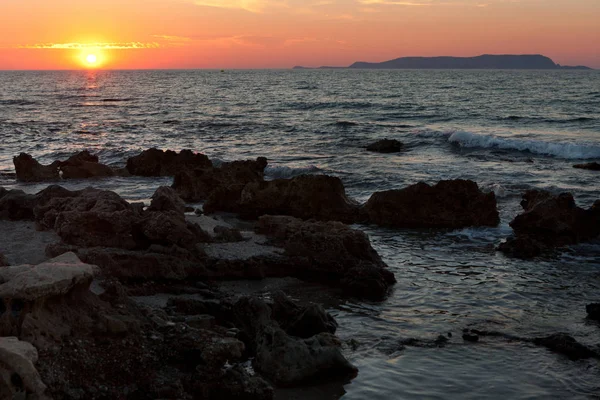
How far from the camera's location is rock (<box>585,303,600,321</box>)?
35.0 ft

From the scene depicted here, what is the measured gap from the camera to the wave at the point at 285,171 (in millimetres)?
25922

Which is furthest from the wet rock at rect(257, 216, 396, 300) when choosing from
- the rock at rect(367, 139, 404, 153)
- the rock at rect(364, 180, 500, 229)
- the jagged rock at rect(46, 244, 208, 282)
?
the rock at rect(367, 139, 404, 153)

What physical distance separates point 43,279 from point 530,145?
30404 mm

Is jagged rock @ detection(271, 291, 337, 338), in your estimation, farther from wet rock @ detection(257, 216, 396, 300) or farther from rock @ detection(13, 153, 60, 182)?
rock @ detection(13, 153, 60, 182)

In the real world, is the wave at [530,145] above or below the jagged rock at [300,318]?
above

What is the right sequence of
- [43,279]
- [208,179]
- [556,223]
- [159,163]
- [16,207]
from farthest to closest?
1. [159,163]
2. [208,179]
3. [556,223]
4. [16,207]
5. [43,279]

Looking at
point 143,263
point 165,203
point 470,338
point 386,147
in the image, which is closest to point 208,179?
point 165,203

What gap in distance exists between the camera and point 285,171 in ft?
85.9

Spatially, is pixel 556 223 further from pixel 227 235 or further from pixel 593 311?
pixel 227 235

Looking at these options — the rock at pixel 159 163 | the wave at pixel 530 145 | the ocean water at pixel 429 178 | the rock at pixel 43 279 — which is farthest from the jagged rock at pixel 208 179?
the wave at pixel 530 145

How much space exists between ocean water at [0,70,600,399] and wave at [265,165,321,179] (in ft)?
0.27

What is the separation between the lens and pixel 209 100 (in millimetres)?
73938

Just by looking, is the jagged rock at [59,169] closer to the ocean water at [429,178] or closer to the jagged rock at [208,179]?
the ocean water at [429,178]

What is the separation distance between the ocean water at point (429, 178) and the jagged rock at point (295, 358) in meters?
0.22
